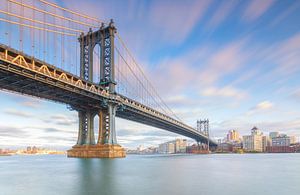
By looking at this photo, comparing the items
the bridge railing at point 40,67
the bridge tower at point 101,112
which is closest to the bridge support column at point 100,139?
the bridge tower at point 101,112

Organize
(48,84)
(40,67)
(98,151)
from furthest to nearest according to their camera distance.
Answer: (98,151) → (48,84) → (40,67)

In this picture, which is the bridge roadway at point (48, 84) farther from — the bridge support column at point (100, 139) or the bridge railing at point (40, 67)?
the bridge support column at point (100, 139)

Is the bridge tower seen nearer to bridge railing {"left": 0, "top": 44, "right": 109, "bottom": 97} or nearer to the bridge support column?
the bridge support column

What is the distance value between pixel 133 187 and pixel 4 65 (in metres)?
31.5

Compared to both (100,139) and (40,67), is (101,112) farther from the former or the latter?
(40,67)

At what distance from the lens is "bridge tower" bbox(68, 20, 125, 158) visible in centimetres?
6744

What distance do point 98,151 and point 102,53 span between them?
23.6 m

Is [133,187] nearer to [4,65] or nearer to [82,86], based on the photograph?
[4,65]

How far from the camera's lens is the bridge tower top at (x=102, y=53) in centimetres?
7081

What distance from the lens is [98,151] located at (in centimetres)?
6738

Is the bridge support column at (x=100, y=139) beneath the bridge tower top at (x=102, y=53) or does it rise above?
beneath

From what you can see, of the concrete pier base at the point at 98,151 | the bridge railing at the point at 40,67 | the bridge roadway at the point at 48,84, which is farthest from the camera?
the concrete pier base at the point at 98,151

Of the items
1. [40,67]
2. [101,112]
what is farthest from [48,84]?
[101,112]

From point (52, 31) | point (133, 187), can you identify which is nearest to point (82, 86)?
point (52, 31)
